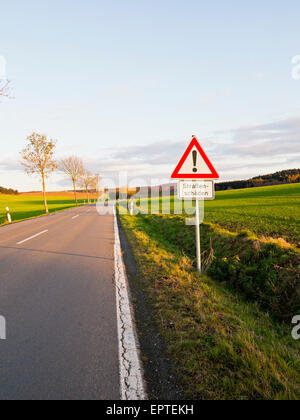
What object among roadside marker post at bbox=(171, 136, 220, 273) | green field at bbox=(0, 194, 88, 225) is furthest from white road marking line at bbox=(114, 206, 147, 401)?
green field at bbox=(0, 194, 88, 225)

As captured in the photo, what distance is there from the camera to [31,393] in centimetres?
222

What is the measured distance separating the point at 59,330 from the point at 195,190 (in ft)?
11.6

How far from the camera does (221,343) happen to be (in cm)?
287

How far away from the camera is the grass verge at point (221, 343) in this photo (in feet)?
7.57

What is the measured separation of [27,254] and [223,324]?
20.5 ft

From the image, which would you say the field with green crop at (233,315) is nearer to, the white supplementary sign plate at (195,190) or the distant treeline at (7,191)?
the white supplementary sign plate at (195,190)

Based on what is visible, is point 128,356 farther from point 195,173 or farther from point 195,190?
point 195,173

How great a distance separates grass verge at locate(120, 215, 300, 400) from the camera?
2307mm

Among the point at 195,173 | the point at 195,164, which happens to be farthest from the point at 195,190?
the point at 195,164

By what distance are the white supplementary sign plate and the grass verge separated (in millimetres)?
1713

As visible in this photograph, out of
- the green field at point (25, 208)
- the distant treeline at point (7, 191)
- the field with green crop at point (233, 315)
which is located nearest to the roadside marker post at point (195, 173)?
the field with green crop at point (233, 315)

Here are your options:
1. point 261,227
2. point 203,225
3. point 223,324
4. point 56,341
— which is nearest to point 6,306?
point 56,341

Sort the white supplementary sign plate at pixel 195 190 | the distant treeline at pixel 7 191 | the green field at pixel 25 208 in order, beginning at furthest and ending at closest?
the distant treeline at pixel 7 191 → the green field at pixel 25 208 → the white supplementary sign plate at pixel 195 190

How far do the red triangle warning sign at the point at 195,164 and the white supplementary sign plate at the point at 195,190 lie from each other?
0.49 ft
